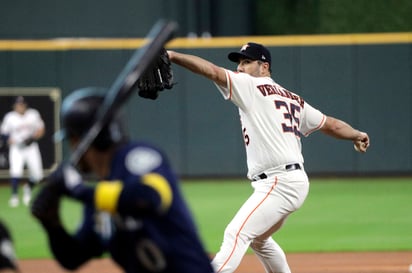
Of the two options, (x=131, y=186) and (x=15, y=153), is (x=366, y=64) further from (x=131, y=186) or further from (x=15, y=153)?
(x=131, y=186)

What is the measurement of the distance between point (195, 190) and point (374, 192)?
3244mm

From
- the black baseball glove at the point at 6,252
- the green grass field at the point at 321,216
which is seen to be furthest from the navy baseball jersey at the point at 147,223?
the green grass field at the point at 321,216

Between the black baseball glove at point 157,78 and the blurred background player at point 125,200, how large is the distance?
2.59 meters

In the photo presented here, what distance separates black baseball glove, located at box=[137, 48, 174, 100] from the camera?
6.34 m

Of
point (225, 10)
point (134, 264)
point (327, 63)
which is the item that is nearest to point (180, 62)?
point (134, 264)

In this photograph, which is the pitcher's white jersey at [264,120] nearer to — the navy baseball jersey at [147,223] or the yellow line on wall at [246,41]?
the navy baseball jersey at [147,223]

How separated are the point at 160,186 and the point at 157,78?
299 centimetres

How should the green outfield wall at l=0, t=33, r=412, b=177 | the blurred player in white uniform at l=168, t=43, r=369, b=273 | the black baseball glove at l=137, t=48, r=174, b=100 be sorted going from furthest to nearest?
1. the green outfield wall at l=0, t=33, r=412, b=177
2. the blurred player in white uniform at l=168, t=43, r=369, b=273
3. the black baseball glove at l=137, t=48, r=174, b=100

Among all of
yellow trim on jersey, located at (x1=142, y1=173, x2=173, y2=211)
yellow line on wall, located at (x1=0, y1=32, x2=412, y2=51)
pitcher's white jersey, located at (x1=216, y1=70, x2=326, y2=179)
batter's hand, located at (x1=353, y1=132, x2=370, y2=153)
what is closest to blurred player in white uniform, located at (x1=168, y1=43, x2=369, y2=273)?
pitcher's white jersey, located at (x1=216, y1=70, x2=326, y2=179)

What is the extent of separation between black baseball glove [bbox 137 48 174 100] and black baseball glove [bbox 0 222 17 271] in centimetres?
258

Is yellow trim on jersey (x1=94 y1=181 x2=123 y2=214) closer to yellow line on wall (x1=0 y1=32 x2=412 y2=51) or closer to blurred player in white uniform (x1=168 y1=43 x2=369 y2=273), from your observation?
blurred player in white uniform (x1=168 y1=43 x2=369 y2=273)

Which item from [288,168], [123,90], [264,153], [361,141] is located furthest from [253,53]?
[123,90]

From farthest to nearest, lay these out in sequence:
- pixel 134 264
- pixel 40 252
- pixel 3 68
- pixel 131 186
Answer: pixel 3 68, pixel 40 252, pixel 134 264, pixel 131 186

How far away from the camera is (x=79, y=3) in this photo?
2184cm
